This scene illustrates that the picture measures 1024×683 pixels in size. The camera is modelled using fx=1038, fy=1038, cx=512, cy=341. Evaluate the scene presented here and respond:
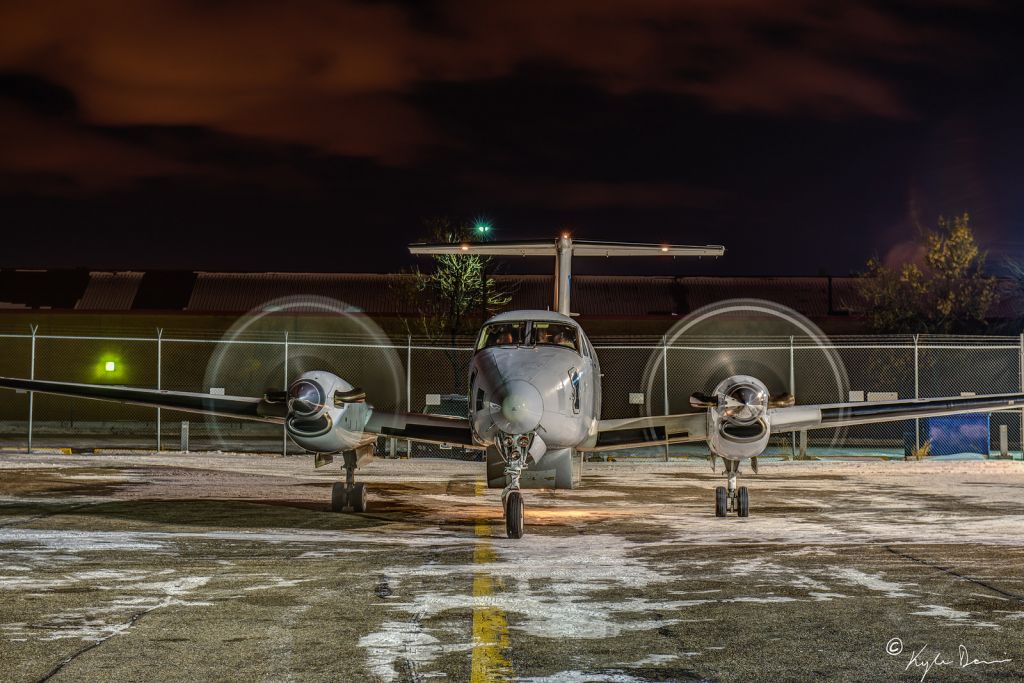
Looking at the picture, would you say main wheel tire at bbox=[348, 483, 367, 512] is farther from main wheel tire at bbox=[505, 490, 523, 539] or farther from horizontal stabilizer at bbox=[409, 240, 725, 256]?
horizontal stabilizer at bbox=[409, 240, 725, 256]

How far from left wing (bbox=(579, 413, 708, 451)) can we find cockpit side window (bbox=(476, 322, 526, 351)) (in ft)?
6.93

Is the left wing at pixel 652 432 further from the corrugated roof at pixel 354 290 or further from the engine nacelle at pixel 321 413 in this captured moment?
the corrugated roof at pixel 354 290

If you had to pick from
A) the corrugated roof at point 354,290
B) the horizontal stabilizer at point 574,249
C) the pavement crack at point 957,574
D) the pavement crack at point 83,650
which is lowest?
the pavement crack at point 957,574

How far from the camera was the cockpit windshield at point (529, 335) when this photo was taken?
14.0m

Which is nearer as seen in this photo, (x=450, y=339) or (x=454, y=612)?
(x=454, y=612)

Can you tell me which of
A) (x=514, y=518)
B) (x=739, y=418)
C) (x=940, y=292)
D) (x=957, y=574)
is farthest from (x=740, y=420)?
(x=940, y=292)

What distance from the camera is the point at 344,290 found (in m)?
48.9

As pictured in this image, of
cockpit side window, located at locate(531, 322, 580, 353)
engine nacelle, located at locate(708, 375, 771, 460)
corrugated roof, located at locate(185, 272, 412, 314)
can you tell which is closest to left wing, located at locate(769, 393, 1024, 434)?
engine nacelle, located at locate(708, 375, 771, 460)

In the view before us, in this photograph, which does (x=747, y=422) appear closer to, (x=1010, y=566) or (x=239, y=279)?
(x=1010, y=566)

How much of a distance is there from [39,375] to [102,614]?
36623 millimetres

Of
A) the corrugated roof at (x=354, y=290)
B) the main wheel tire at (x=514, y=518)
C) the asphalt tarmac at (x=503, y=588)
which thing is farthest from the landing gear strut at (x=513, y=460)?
the corrugated roof at (x=354, y=290)

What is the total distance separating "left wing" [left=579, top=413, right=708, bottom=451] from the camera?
15133 millimetres

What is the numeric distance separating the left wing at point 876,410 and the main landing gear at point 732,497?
0.85 meters

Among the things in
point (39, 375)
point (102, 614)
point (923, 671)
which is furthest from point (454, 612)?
point (39, 375)
